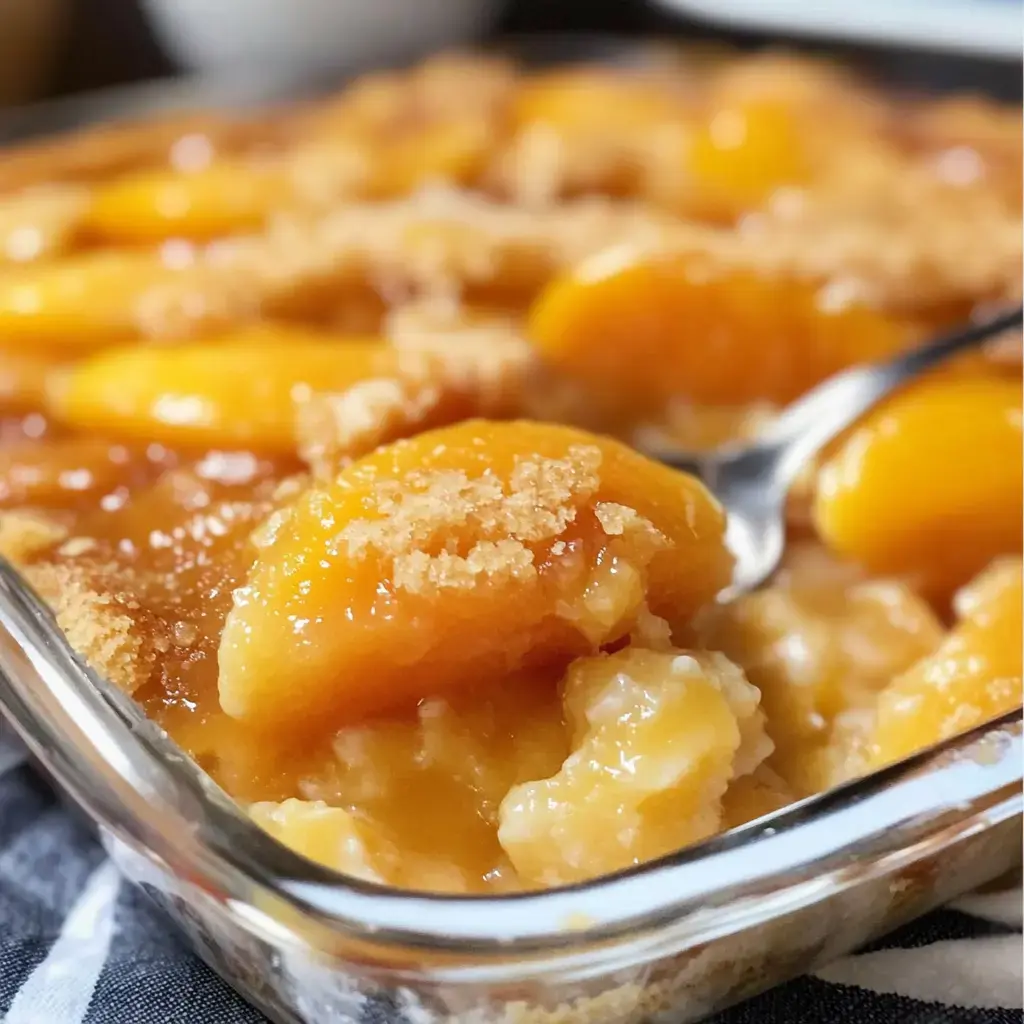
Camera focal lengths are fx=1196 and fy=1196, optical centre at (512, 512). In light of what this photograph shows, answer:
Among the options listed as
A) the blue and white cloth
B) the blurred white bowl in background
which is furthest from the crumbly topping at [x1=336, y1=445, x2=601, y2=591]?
the blurred white bowl in background

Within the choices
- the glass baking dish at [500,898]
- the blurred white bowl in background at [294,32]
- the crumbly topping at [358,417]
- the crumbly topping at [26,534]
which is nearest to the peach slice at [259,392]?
the crumbly topping at [358,417]

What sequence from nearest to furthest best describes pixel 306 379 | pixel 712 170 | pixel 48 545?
pixel 48 545 < pixel 306 379 < pixel 712 170

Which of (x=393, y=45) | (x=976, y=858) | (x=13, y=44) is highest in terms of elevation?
(x=13, y=44)

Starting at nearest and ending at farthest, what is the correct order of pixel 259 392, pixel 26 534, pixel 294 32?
pixel 26 534, pixel 259 392, pixel 294 32

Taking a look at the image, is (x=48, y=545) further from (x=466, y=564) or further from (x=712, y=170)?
(x=712, y=170)

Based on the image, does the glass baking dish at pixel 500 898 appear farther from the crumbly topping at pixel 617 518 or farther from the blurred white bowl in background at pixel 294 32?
the blurred white bowl in background at pixel 294 32

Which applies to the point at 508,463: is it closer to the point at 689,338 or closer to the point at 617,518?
the point at 617,518

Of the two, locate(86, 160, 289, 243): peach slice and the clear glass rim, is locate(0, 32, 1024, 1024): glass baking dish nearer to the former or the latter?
the clear glass rim

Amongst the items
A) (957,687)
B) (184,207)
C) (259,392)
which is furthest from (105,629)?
(184,207)

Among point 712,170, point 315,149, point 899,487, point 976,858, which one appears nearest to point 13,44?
point 315,149
